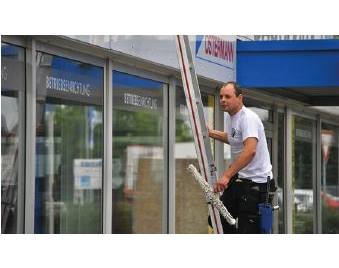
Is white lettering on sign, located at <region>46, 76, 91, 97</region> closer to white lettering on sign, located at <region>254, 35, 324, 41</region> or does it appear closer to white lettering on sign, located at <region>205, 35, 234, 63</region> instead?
white lettering on sign, located at <region>205, 35, 234, 63</region>

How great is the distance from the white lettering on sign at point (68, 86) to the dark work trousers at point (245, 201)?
67.4 inches

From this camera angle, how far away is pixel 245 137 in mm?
6004

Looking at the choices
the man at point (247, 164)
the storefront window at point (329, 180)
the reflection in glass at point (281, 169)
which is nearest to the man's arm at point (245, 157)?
the man at point (247, 164)

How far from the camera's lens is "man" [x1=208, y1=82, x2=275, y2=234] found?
601 cm

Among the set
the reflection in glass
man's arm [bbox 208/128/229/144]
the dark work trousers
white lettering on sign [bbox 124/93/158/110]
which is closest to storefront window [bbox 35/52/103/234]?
white lettering on sign [bbox 124/93/158/110]

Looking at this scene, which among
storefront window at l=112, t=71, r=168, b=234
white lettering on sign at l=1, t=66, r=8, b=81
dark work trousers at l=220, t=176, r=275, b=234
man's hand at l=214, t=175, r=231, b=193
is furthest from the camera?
storefront window at l=112, t=71, r=168, b=234

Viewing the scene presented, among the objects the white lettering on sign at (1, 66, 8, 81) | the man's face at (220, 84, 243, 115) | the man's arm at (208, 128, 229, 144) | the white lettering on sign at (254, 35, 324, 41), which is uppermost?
the white lettering on sign at (254, 35, 324, 41)

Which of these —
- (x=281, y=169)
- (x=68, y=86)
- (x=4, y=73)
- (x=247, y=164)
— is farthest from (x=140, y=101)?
(x=281, y=169)

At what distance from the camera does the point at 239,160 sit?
5832mm

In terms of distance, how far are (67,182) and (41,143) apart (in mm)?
3711

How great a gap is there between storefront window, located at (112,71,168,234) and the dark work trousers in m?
2.02

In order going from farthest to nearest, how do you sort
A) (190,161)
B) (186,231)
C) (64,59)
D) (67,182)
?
(67,182) → (190,161) → (186,231) → (64,59)
